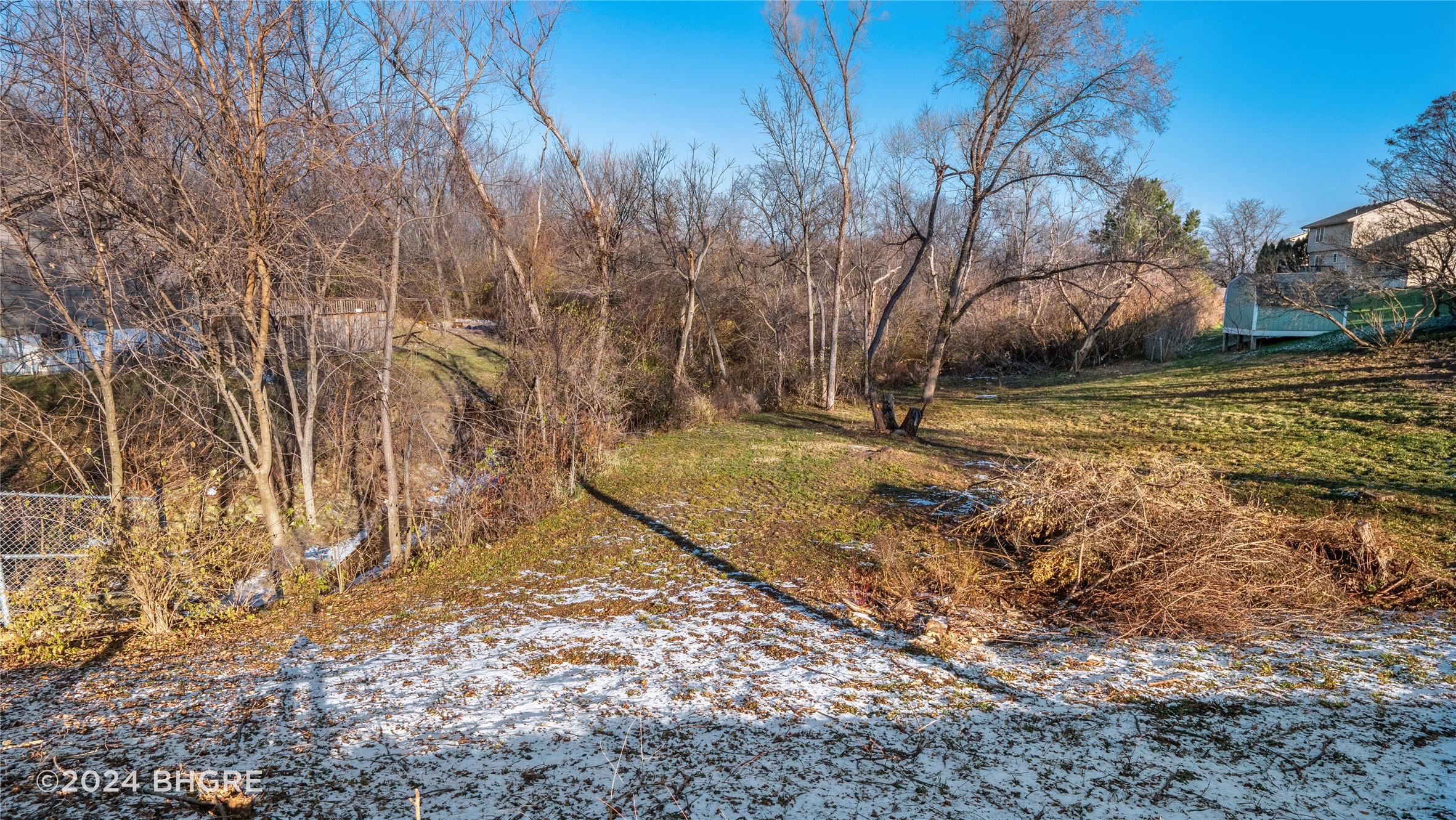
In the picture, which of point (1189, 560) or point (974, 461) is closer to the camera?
point (1189, 560)

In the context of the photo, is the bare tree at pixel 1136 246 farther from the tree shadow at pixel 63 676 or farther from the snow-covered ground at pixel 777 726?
the tree shadow at pixel 63 676

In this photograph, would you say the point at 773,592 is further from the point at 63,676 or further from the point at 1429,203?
the point at 1429,203

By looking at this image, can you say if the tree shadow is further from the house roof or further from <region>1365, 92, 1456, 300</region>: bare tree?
the house roof

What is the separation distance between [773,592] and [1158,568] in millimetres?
3201

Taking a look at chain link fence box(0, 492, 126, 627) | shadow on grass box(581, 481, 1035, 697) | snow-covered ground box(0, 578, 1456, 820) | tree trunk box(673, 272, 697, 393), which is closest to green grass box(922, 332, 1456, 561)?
snow-covered ground box(0, 578, 1456, 820)

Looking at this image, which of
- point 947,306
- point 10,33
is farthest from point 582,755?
point 947,306

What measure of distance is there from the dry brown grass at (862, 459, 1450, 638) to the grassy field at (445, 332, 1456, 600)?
0.83 meters

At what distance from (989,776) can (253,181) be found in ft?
23.4

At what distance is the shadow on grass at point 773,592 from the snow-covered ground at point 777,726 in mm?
48

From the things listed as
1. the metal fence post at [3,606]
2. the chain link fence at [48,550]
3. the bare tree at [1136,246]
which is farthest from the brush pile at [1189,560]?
the metal fence post at [3,606]

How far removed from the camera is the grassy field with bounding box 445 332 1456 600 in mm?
7910

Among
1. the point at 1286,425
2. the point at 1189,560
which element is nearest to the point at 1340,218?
the point at 1286,425

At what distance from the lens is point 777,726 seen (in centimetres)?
434

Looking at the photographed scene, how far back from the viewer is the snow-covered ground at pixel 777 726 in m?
3.58
